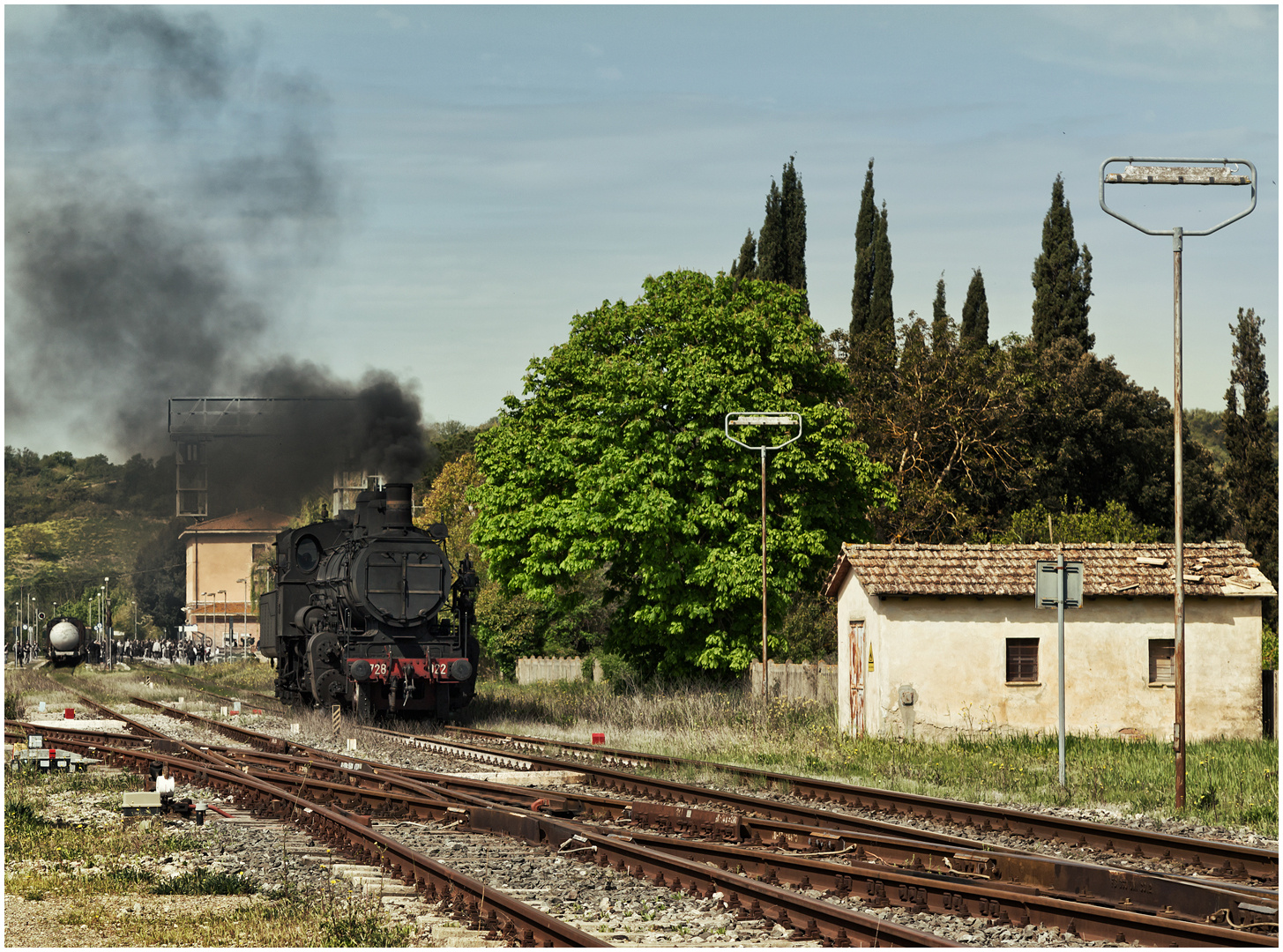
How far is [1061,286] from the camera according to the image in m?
57.5

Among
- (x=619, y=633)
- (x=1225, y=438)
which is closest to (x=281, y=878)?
(x=619, y=633)

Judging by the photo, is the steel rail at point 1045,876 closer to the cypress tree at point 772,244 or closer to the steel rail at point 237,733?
the steel rail at point 237,733

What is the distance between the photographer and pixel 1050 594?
17359 mm

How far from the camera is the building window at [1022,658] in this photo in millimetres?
22938

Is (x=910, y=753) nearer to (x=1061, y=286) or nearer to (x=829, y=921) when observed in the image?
(x=829, y=921)

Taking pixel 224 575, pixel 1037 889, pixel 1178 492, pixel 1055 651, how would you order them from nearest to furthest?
pixel 1037 889 < pixel 1178 492 < pixel 1055 651 < pixel 224 575

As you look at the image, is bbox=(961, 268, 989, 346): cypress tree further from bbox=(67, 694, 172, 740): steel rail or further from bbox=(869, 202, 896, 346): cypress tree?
bbox=(67, 694, 172, 740): steel rail

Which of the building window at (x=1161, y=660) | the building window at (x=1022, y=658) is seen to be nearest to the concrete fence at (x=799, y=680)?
the building window at (x=1022, y=658)

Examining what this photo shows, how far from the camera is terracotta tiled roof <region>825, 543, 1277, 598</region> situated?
75.2 feet

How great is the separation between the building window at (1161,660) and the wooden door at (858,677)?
16.1ft

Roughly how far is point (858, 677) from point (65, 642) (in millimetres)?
50507

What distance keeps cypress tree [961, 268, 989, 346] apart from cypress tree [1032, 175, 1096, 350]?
2.64 meters

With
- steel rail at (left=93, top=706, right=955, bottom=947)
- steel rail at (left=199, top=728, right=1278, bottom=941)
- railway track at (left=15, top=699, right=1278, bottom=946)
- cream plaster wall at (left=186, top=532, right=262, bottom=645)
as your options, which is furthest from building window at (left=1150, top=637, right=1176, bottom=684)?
cream plaster wall at (left=186, top=532, right=262, bottom=645)

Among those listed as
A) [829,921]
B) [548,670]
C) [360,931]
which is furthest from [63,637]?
[829,921]
